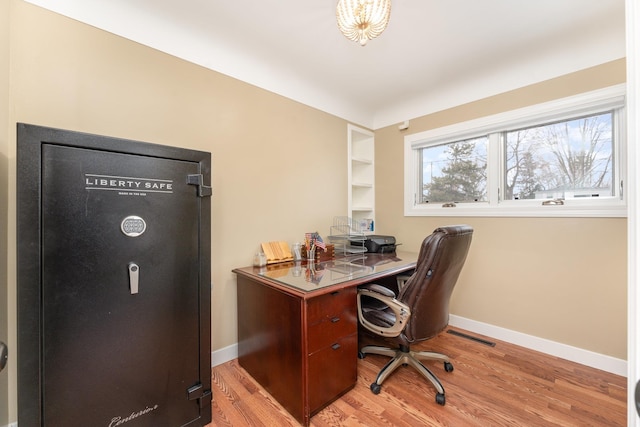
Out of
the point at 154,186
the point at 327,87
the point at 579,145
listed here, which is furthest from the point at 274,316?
the point at 579,145

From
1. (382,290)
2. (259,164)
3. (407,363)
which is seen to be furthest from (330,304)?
(259,164)

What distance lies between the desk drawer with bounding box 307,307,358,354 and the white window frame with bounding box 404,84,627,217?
5.46 feet

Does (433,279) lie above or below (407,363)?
above

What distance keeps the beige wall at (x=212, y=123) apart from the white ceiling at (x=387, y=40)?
0.45 feet

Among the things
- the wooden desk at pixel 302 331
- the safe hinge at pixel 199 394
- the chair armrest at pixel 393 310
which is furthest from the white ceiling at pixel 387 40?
the safe hinge at pixel 199 394

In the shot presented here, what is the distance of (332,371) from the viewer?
1571mm

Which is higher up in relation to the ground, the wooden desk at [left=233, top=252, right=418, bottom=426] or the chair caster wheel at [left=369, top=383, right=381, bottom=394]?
the wooden desk at [left=233, top=252, right=418, bottom=426]

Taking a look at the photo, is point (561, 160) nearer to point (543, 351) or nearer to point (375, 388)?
point (543, 351)

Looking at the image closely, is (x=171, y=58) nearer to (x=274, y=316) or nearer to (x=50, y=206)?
(x=50, y=206)

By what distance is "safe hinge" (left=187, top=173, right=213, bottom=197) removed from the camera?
1.37 m

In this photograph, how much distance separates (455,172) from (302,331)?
236 centimetres

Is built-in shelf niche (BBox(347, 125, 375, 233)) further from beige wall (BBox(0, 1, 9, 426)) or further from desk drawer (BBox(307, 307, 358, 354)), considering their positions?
beige wall (BBox(0, 1, 9, 426))

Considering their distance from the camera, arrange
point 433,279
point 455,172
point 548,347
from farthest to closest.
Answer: point 455,172
point 548,347
point 433,279

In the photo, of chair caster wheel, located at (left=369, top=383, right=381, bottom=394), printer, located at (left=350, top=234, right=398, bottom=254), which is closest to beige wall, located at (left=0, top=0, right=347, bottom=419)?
printer, located at (left=350, top=234, right=398, bottom=254)
